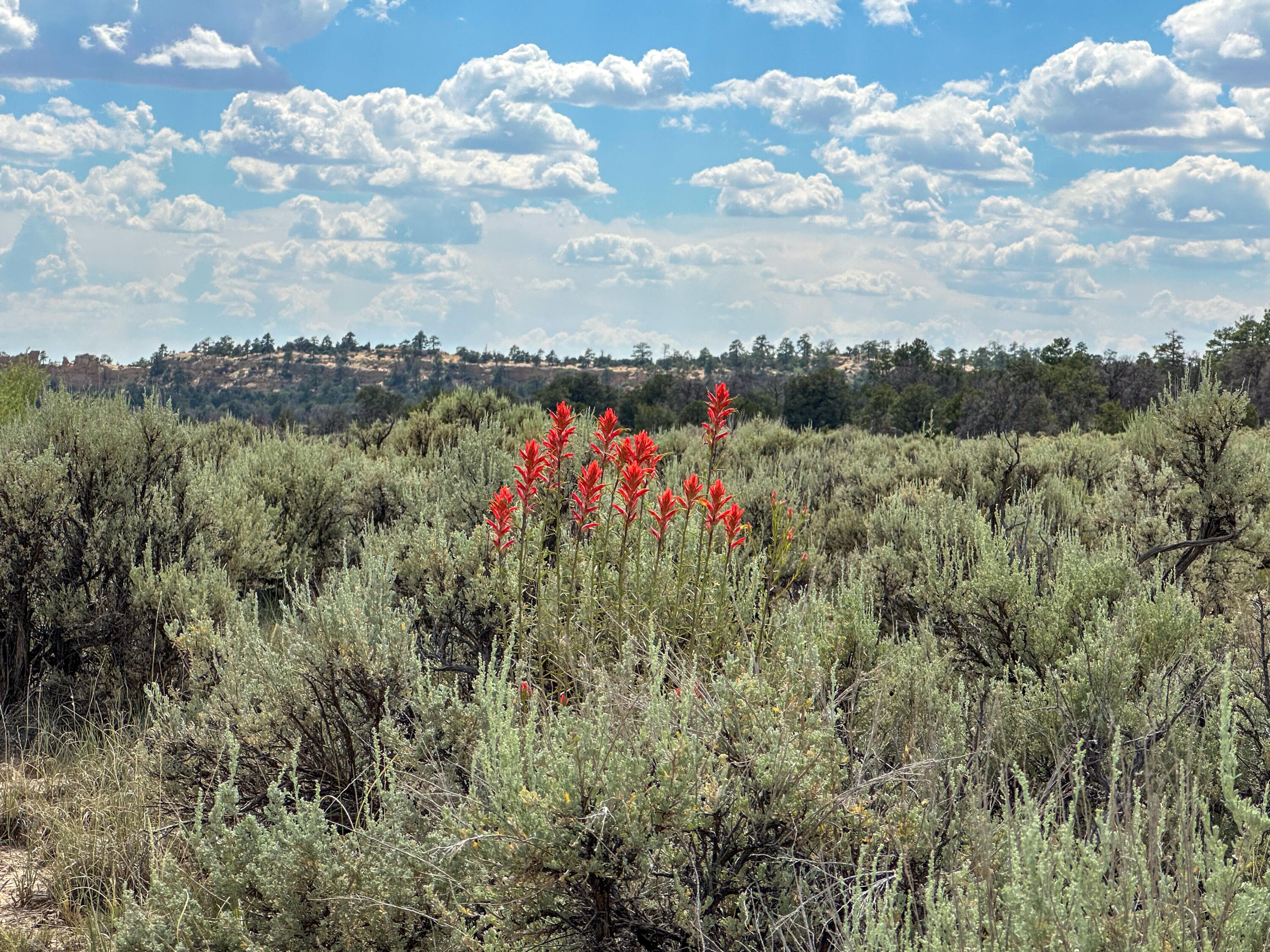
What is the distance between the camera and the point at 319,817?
10.3 ft

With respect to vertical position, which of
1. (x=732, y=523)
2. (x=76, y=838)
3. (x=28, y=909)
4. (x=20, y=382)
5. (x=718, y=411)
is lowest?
(x=28, y=909)

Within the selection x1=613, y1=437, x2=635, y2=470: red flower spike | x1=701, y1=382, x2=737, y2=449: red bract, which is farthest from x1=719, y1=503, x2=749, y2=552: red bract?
x1=613, y1=437, x2=635, y2=470: red flower spike

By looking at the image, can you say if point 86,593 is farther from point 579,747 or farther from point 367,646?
point 579,747

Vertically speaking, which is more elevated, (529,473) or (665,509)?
(529,473)

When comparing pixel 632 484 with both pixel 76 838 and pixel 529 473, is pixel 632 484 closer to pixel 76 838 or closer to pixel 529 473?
pixel 529 473

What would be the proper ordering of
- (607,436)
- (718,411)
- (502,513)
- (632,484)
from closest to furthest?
1. (632,484)
2. (502,513)
3. (607,436)
4. (718,411)

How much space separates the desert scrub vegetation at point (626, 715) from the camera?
264 centimetres

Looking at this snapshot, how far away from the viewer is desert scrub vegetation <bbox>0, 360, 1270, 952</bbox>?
2.64m

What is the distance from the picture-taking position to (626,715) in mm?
3078

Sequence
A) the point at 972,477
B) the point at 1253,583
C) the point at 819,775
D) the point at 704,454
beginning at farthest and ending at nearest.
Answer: the point at 704,454 < the point at 972,477 < the point at 1253,583 < the point at 819,775

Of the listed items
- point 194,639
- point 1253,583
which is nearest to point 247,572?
point 194,639

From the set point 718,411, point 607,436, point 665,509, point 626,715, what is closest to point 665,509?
point 665,509

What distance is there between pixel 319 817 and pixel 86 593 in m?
4.24

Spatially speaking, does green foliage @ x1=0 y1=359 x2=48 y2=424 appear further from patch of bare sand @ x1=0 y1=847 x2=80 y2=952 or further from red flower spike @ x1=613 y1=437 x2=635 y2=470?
red flower spike @ x1=613 y1=437 x2=635 y2=470
